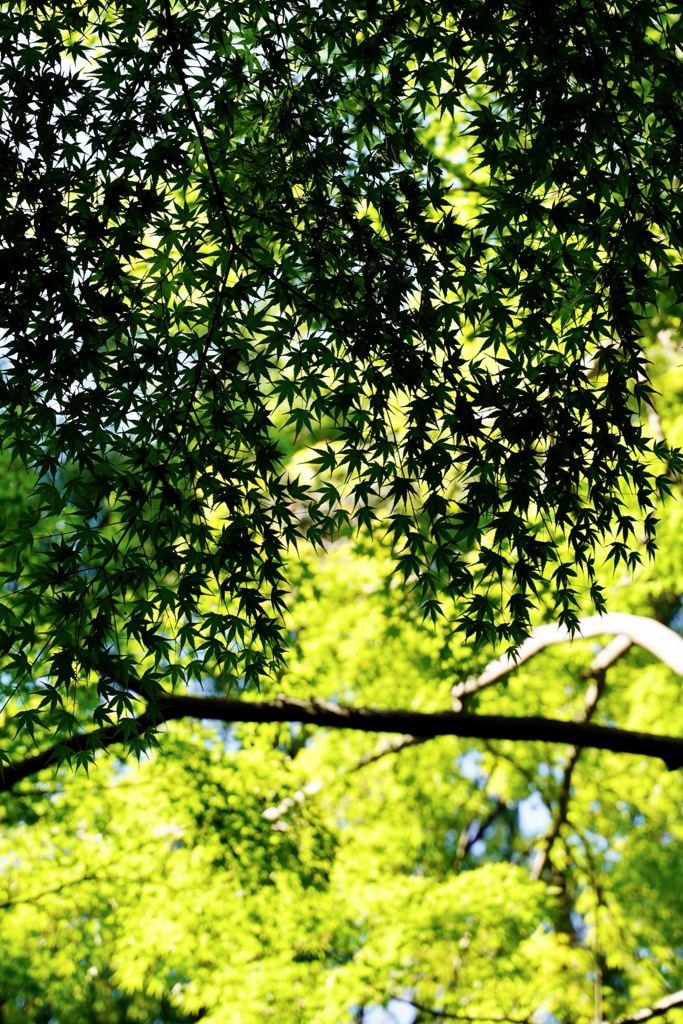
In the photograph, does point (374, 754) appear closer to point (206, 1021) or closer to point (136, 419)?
point (206, 1021)

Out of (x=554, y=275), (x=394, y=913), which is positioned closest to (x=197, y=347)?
(x=554, y=275)

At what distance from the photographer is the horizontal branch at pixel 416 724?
6863 millimetres

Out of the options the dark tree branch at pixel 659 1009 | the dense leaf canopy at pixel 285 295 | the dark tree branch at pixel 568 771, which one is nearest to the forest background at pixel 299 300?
the dense leaf canopy at pixel 285 295

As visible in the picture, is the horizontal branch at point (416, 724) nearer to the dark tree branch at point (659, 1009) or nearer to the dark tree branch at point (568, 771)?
the dark tree branch at point (659, 1009)

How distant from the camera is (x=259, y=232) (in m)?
4.72

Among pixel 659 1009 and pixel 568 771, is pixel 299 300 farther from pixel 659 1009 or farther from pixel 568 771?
pixel 568 771

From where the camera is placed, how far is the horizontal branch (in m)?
6.86

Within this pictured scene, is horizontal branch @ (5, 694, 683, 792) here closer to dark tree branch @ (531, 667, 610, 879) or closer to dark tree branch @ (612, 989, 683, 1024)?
dark tree branch @ (612, 989, 683, 1024)

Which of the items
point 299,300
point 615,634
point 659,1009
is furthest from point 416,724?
point 299,300

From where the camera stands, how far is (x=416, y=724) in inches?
283

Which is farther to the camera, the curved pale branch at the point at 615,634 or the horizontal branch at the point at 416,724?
the curved pale branch at the point at 615,634

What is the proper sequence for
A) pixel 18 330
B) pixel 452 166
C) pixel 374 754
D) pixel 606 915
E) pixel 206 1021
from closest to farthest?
pixel 18 330 < pixel 206 1021 < pixel 452 166 < pixel 374 754 < pixel 606 915

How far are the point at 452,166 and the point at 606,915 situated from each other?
979 centimetres

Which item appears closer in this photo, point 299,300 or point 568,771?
point 299,300
